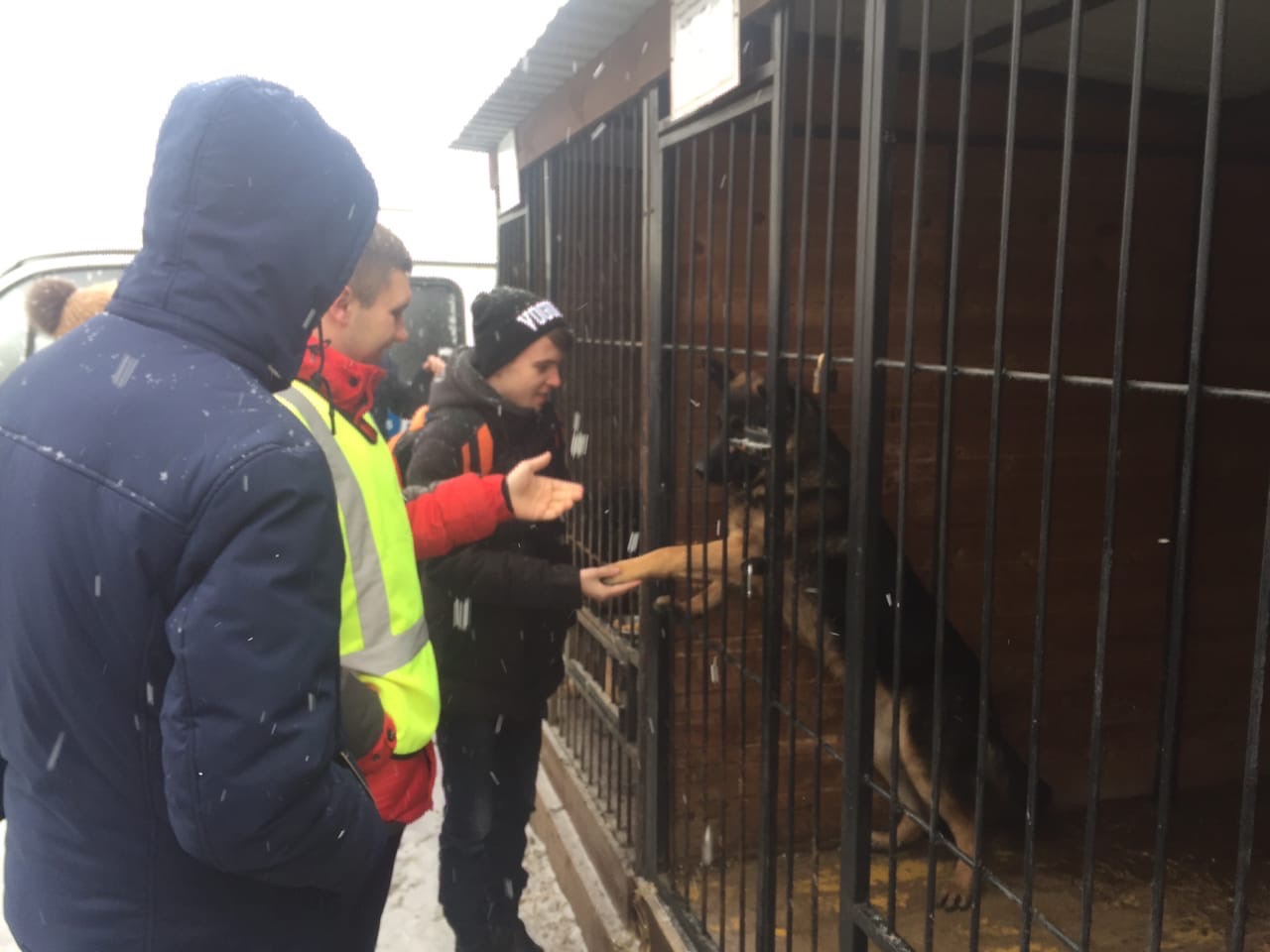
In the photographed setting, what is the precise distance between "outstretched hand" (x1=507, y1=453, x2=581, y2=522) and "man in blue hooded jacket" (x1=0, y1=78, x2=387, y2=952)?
1.09m

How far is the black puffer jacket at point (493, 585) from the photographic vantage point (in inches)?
110

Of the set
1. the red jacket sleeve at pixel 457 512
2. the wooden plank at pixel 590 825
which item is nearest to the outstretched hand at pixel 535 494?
the red jacket sleeve at pixel 457 512

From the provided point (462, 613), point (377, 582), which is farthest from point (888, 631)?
point (377, 582)

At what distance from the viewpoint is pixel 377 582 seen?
5.73ft

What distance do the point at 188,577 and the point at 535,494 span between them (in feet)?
4.41

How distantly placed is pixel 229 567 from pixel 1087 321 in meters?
3.65

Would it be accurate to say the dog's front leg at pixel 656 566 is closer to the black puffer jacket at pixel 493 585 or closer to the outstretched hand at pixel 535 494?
the black puffer jacket at pixel 493 585

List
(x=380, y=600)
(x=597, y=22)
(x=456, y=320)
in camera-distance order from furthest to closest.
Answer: (x=456, y=320) < (x=597, y=22) < (x=380, y=600)

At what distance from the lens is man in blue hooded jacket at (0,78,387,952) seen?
124 cm

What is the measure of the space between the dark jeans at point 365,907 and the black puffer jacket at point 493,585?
108 cm

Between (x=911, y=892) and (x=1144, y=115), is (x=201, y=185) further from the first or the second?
(x=1144, y=115)

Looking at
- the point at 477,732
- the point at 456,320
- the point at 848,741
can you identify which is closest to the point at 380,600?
the point at 848,741

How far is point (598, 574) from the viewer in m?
2.95

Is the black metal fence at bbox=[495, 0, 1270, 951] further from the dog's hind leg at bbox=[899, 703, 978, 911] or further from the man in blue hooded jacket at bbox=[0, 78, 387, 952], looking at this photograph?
the man in blue hooded jacket at bbox=[0, 78, 387, 952]
